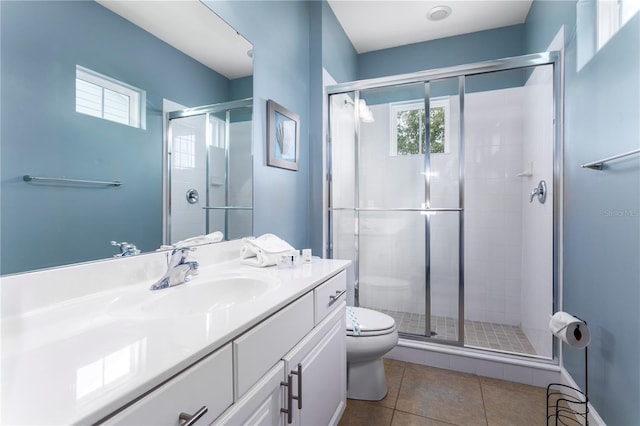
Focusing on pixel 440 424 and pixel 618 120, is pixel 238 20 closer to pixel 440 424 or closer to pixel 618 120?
pixel 618 120

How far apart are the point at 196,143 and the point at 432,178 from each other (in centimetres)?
187

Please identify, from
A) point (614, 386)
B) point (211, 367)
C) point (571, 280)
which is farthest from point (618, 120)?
point (211, 367)

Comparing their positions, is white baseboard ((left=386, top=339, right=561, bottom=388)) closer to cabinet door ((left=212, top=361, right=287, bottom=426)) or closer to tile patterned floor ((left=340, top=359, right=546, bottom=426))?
tile patterned floor ((left=340, top=359, right=546, bottom=426))

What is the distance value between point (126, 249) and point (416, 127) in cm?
224

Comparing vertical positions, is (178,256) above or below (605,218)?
below

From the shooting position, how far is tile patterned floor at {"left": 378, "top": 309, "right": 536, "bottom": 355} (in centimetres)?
220

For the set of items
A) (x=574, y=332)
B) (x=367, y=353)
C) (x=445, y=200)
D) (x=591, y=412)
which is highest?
(x=445, y=200)

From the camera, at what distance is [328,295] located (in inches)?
52.3

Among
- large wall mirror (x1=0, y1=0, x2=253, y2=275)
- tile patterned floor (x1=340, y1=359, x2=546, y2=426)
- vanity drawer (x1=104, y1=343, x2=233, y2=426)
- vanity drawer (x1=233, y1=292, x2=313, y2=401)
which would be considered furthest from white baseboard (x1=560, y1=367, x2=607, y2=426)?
large wall mirror (x1=0, y1=0, x2=253, y2=275)

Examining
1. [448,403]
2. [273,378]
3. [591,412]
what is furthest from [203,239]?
[591,412]

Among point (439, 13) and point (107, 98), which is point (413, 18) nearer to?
point (439, 13)

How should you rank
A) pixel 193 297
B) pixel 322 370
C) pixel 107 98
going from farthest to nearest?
pixel 322 370
pixel 193 297
pixel 107 98

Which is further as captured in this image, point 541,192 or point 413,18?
point 413,18

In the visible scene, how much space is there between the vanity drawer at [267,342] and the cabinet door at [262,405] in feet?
0.07
